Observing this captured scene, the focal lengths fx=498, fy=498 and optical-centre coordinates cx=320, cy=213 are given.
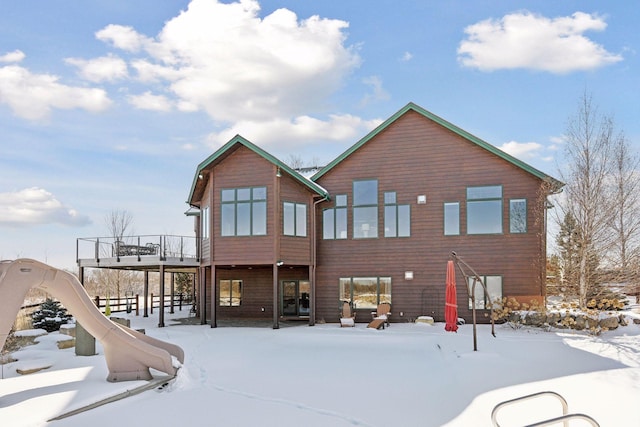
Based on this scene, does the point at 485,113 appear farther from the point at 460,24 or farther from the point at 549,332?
the point at 549,332

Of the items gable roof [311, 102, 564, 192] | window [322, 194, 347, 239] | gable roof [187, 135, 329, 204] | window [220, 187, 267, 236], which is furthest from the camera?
window [322, 194, 347, 239]

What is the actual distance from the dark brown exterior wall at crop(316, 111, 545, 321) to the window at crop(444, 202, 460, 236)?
156 mm

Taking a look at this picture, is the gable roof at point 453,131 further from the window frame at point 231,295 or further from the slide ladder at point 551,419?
the slide ladder at point 551,419

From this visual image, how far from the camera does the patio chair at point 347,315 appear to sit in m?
17.6

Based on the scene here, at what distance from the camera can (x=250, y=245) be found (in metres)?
17.8

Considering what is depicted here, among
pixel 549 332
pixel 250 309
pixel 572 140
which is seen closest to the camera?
pixel 549 332

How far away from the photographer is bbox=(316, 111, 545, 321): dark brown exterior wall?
1808cm

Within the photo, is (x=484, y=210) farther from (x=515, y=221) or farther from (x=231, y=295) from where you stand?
(x=231, y=295)

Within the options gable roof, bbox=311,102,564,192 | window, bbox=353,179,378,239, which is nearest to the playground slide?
window, bbox=353,179,378,239

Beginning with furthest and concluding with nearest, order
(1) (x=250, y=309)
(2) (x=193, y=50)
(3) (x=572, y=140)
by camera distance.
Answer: (1) (x=250, y=309), (3) (x=572, y=140), (2) (x=193, y=50)

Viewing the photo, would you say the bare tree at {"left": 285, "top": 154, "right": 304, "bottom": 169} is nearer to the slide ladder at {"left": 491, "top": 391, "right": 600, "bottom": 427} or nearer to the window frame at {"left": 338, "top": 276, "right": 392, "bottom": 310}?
the window frame at {"left": 338, "top": 276, "right": 392, "bottom": 310}

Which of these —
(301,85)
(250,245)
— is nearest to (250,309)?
(250,245)

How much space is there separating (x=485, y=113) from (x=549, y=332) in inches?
298

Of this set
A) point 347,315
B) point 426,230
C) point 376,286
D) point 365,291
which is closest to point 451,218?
point 426,230
